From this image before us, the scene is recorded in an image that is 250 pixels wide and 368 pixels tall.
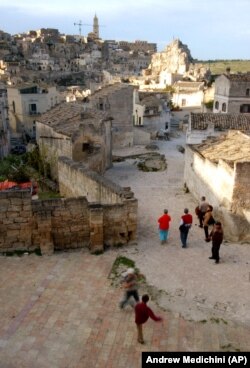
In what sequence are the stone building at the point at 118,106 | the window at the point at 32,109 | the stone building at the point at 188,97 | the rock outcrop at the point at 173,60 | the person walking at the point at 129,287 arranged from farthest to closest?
the rock outcrop at the point at 173,60 → the stone building at the point at 188,97 → the window at the point at 32,109 → the stone building at the point at 118,106 → the person walking at the point at 129,287

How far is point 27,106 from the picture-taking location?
42.8m

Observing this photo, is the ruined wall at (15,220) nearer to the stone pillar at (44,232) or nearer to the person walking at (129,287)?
the stone pillar at (44,232)

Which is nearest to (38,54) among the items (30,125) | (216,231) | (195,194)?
(30,125)

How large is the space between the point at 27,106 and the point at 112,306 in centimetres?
3700

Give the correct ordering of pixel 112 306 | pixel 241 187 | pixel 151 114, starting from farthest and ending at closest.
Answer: pixel 151 114, pixel 241 187, pixel 112 306

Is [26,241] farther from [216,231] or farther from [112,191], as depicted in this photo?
[216,231]

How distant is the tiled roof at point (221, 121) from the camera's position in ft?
94.1

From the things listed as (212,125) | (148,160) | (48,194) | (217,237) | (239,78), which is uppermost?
(239,78)

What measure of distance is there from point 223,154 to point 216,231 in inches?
256

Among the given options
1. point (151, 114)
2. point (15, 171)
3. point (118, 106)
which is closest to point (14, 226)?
point (15, 171)

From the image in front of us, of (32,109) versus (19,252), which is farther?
(32,109)

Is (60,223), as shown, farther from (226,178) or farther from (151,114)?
(151,114)

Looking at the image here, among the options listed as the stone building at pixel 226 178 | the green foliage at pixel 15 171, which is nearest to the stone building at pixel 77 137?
the green foliage at pixel 15 171

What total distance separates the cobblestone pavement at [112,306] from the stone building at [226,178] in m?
1.14
